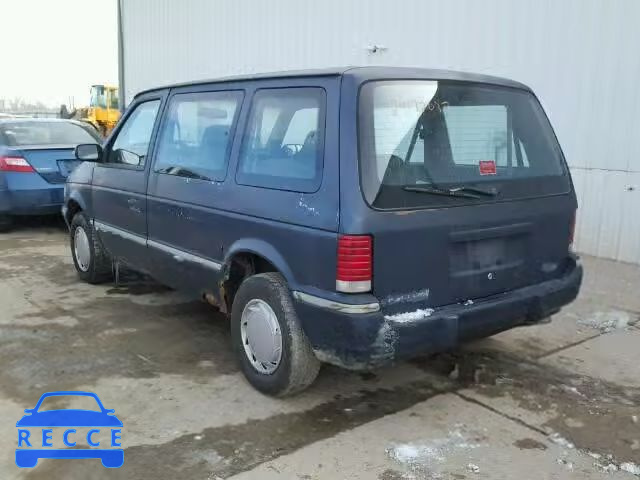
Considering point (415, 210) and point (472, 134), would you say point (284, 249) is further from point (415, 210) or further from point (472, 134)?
point (472, 134)

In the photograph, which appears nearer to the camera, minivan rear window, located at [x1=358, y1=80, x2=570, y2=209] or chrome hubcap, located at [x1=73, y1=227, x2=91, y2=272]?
minivan rear window, located at [x1=358, y1=80, x2=570, y2=209]

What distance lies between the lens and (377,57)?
30.4ft

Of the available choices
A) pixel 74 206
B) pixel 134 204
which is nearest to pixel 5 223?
pixel 74 206

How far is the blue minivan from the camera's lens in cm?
310

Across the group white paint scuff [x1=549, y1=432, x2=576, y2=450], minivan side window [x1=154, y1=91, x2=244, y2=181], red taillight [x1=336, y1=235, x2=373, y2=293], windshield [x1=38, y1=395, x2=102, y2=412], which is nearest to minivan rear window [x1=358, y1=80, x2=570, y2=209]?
red taillight [x1=336, y1=235, x2=373, y2=293]

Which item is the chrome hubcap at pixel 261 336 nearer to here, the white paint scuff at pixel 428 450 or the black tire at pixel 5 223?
the white paint scuff at pixel 428 450

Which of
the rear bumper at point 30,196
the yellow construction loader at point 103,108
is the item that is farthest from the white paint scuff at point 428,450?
the yellow construction loader at point 103,108

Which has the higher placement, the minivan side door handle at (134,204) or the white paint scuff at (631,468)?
the minivan side door handle at (134,204)

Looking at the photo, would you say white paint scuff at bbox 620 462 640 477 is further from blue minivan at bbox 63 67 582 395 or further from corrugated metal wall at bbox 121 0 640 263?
corrugated metal wall at bbox 121 0 640 263

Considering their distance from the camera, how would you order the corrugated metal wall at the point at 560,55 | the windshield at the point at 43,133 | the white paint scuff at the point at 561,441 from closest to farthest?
the white paint scuff at the point at 561,441
the corrugated metal wall at the point at 560,55
the windshield at the point at 43,133

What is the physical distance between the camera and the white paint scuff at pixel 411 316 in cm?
312

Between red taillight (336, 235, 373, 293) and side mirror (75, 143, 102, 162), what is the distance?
316cm

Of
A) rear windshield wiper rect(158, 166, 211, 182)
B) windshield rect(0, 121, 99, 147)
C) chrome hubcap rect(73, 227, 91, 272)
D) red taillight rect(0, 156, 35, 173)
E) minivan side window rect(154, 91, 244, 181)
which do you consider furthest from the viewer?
windshield rect(0, 121, 99, 147)

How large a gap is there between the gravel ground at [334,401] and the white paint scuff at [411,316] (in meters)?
0.63
